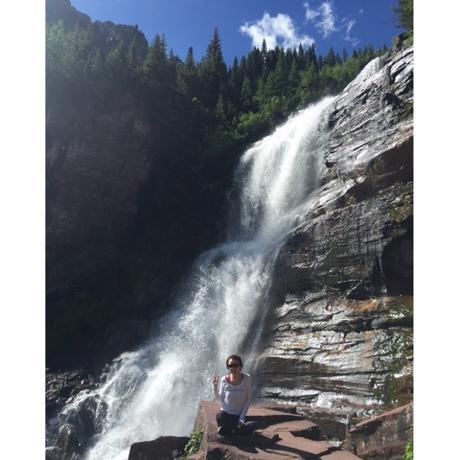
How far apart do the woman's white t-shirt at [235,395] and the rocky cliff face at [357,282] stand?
4297mm

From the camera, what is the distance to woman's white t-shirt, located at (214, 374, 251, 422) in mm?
5203

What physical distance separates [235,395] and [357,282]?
6.19 m

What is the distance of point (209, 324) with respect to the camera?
551 inches

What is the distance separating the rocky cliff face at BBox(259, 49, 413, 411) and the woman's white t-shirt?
4.30 metres

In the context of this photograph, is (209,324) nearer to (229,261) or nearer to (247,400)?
(229,261)

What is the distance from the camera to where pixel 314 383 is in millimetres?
9797

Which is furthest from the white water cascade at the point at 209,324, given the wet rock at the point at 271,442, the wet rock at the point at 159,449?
the wet rock at the point at 271,442

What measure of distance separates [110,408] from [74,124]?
1479 centimetres

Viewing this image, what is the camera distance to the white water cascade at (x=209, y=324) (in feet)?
39.1

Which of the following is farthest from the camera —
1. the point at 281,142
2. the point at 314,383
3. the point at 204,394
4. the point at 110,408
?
the point at 281,142
